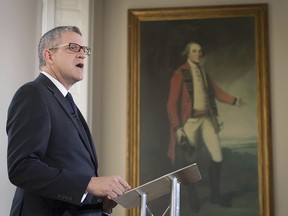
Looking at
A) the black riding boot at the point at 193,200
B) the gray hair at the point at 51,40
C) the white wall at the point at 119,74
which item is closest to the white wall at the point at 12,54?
the white wall at the point at 119,74

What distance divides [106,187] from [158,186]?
0.58 ft

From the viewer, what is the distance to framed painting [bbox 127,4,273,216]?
3889mm

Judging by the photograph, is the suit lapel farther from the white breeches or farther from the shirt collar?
the white breeches

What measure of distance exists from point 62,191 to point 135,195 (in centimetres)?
25

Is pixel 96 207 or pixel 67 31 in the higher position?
pixel 67 31

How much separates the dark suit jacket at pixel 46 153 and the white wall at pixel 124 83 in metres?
2.23

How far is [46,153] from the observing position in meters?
1.74

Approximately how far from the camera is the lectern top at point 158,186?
1.57 metres

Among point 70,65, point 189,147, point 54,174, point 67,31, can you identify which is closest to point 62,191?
point 54,174

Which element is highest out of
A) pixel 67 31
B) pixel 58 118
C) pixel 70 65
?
pixel 67 31

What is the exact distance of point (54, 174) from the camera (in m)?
1.62

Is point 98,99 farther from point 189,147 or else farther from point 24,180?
point 24,180

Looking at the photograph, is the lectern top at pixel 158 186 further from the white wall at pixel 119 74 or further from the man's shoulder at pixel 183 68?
the man's shoulder at pixel 183 68

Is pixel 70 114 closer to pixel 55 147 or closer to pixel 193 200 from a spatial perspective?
pixel 55 147
